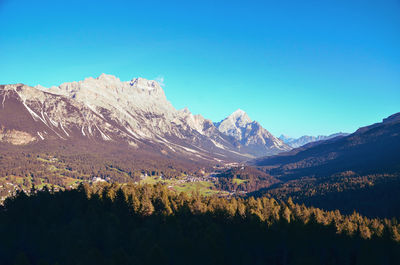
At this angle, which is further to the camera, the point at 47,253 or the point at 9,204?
the point at 9,204

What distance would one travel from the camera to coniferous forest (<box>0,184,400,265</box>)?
65312 millimetres

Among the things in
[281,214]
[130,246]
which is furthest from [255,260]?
[130,246]

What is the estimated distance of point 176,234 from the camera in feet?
241

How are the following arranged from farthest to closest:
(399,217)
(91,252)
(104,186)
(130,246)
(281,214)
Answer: (399,217), (104,186), (281,214), (130,246), (91,252)

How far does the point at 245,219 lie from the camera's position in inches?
3206

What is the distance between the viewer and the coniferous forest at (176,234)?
65312 mm

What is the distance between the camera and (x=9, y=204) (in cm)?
9481

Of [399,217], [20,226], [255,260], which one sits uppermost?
[20,226]

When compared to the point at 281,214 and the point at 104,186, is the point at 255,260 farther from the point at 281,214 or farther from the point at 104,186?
the point at 104,186

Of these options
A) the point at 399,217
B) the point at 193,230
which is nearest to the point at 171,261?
the point at 193,230

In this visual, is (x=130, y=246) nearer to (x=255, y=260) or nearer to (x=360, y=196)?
(x=255, y=260)

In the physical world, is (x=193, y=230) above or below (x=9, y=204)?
below

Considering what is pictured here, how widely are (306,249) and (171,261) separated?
125 ft

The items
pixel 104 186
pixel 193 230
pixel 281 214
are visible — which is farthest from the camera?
pixel 104 186
